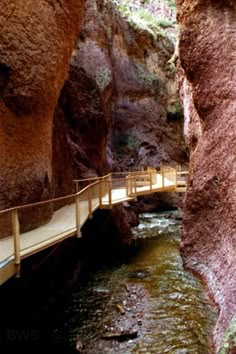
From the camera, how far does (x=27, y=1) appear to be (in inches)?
349

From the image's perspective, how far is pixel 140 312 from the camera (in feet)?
35.8

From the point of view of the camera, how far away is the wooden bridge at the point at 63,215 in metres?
5.86

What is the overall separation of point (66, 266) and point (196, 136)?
702 cm

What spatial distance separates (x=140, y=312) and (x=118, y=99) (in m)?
19.6

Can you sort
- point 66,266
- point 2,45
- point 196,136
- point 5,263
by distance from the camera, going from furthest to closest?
point 66,266 → point 196,136 → point 2,45 → point 5,263

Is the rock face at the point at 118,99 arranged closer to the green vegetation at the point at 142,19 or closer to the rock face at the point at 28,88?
the green vegetation at the point at 142,19

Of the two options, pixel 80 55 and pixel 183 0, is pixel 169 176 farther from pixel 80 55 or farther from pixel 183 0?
pixel 183 0

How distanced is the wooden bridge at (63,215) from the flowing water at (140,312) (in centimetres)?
329

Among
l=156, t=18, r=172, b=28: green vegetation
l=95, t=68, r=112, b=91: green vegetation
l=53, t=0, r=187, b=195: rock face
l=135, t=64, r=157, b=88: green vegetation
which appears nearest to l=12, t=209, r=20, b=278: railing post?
l=53, t=0, r=187, b=195: rock face

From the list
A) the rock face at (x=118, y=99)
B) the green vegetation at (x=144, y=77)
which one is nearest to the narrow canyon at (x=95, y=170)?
the rock face at (x=118, y=99)

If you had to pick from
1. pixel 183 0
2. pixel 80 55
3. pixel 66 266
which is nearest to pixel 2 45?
pixel 183 0

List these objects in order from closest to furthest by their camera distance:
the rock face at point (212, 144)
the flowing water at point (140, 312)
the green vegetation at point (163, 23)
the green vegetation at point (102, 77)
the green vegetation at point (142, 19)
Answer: the rock face at point (212, 144)
the flowing water at point (140, 312)
the green vegetation at point (102, 77)
the green vegetation at point (142, 19)
the green vegetation at point (163, 23)

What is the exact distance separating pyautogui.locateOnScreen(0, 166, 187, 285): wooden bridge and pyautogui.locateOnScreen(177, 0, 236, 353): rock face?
9.59 ft

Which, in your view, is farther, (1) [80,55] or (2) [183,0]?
(1) [80,55]
